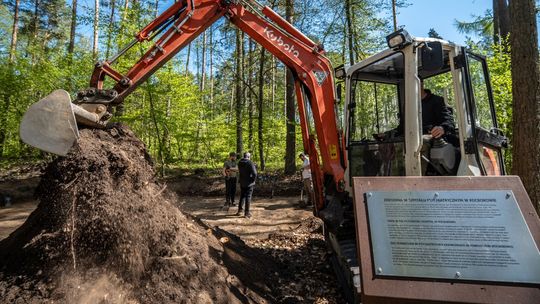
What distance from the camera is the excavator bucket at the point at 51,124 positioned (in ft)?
10.6

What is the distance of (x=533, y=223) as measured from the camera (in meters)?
2.46

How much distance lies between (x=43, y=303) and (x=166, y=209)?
1525mm

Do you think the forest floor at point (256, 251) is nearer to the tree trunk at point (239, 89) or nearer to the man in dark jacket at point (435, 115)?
the man in dark jacket at point (435, 115)

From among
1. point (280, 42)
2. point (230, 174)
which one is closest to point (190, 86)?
point (230, 174)

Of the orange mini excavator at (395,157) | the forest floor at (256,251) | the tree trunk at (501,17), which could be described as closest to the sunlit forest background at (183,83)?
the tree trunk at (501,17)

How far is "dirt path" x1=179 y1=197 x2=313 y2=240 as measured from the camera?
824cm

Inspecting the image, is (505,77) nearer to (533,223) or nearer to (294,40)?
(294,40)

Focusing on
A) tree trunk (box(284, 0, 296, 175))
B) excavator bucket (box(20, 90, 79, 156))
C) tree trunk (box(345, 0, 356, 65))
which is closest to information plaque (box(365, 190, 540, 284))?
excavator bucket (box(20, 90, 79, 156))

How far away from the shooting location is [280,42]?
5.27 meters

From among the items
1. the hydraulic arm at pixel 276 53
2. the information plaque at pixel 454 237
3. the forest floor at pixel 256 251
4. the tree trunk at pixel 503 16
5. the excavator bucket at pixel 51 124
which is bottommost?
the forest floor at pixel 256 251

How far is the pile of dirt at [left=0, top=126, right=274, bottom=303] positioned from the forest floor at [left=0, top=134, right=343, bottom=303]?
0.07ft

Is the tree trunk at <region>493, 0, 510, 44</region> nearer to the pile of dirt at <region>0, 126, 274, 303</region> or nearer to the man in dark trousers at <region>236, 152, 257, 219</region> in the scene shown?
the man in dark trousers at <region>236, 152, 257, 219</region>

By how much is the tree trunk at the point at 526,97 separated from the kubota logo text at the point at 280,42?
10.8 ft

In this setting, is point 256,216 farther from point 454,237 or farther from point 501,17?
point 501,17
